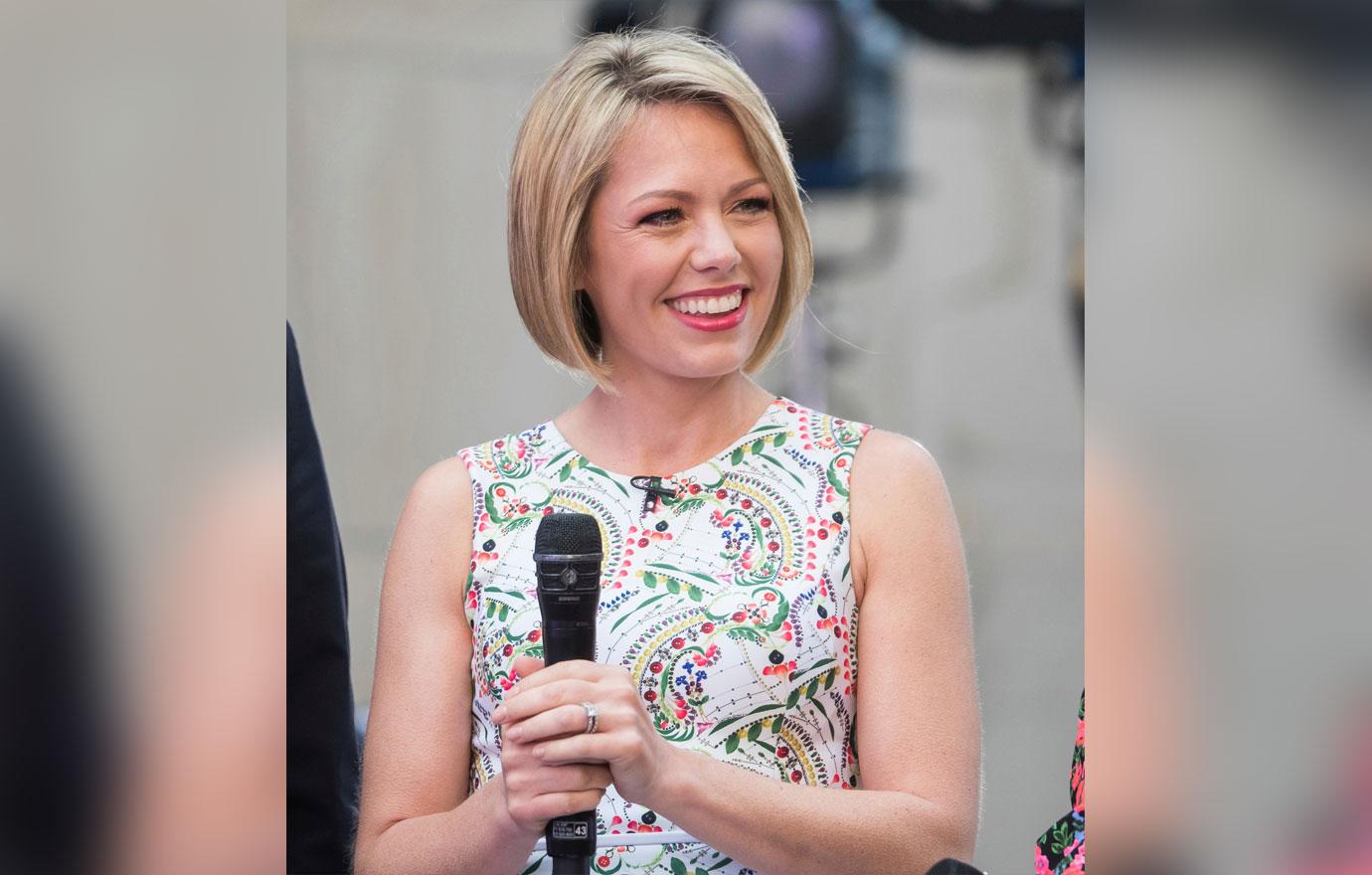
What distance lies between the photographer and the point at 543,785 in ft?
3.38

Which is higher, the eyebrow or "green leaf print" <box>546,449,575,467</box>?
the eyebrow

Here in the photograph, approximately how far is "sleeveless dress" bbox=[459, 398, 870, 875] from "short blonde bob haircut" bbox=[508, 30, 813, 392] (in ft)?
0.54

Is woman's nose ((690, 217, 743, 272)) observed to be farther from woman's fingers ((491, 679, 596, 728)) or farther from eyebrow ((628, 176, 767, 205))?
woman's fingers ((491, 679, 596, 728))

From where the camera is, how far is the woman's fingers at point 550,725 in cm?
104

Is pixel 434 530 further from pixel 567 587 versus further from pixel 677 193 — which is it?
pixel 567 587

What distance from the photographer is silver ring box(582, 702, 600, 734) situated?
3.48 ft

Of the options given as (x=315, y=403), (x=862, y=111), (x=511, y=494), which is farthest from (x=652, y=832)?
(x=862, y=111)

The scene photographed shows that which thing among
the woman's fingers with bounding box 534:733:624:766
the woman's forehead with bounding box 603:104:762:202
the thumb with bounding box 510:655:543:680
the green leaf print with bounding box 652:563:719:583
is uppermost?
the woman's forehead with bounding box 603:104:762:202

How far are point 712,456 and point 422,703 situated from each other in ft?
1.31
